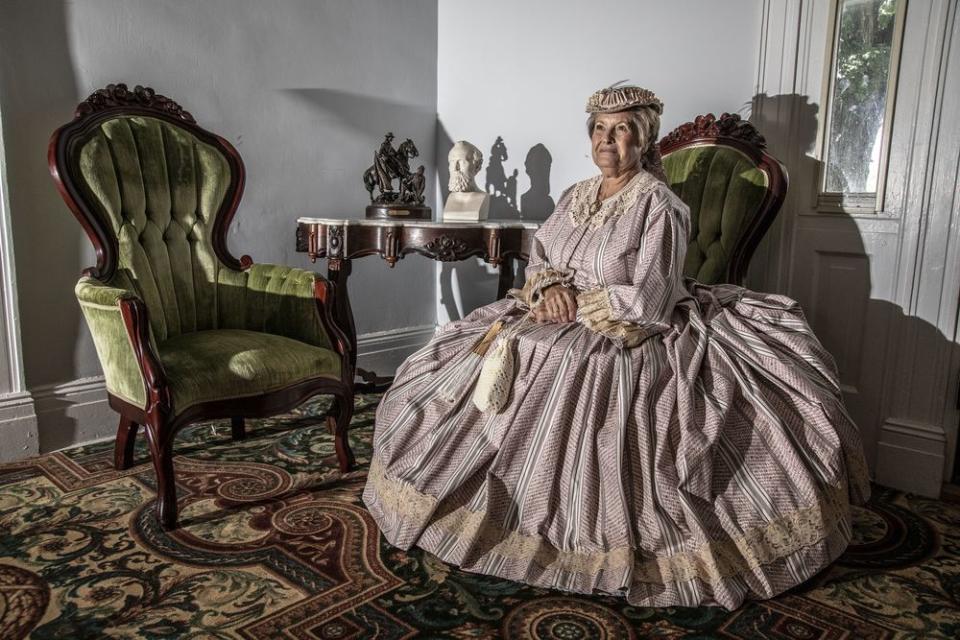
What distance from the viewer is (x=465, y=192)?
3553mm

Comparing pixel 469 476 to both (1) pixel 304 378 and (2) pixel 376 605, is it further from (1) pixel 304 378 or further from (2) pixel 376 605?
(1) pixel 304 378

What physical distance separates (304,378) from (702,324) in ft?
4.42

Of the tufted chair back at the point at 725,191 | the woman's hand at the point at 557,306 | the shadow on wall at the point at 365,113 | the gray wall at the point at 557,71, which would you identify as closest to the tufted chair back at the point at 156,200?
the shadow on wall at the point at 365,113

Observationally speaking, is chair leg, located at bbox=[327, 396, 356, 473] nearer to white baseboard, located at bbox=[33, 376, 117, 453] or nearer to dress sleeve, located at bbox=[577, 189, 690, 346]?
dress sleeve, located at bbox=[577, 189, 690, 346]

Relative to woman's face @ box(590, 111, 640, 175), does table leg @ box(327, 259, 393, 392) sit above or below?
below

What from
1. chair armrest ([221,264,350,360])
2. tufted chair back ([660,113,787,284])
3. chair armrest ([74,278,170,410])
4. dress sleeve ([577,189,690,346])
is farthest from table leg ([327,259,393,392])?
tufted chair back ([660,113,787,284])

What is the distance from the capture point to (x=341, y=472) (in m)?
2.83

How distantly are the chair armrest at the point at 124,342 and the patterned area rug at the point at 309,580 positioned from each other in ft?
1.39

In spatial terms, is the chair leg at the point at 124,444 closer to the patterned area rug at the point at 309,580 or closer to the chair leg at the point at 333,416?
the patterned area rug at the point at 309,580

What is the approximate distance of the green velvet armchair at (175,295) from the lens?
2.35 m

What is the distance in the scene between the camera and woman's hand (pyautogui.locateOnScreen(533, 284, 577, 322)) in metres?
2.36

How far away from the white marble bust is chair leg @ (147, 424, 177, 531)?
1667 mm

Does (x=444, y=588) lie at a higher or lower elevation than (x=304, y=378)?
lower

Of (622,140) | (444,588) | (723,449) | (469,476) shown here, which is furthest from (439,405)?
(622,140)
